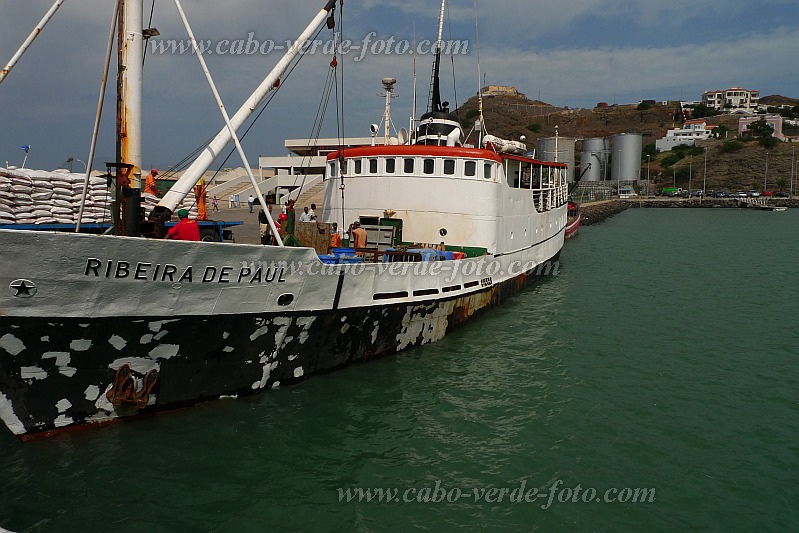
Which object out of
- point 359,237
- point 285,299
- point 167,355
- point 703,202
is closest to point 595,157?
point 703,202

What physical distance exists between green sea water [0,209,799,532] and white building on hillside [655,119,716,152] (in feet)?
467

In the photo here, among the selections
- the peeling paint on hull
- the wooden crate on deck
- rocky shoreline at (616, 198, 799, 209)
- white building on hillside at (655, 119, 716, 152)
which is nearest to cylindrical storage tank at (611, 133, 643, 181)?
rocky shoreline at (616, 198, 799, 209)

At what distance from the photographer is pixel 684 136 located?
139375mm

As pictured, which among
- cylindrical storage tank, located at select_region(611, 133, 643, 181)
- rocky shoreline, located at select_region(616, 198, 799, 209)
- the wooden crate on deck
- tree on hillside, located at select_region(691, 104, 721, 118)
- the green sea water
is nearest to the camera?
the green sea water

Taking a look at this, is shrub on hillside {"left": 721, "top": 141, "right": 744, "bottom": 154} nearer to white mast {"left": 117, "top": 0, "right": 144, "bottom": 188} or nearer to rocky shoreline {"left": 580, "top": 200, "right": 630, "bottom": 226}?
rocky shoreline {"left": 580, "top": 200, "right": 630, "bottom": 226}

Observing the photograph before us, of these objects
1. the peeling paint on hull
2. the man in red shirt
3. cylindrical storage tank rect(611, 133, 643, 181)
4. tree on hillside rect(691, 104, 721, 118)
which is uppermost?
tree on hillside rect(691, 104, 721, 118)

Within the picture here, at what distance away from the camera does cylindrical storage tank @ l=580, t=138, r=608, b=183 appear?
11900 cm

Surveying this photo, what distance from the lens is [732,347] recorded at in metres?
13.6

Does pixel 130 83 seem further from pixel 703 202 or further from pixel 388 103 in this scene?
pixel 703 202

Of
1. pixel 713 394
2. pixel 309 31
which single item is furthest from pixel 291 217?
pixel 713 394

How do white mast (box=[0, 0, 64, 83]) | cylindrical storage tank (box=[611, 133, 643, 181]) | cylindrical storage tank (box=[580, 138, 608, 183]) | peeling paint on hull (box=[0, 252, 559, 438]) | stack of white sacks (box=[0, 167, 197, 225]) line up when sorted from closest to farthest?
peeling paint on hull (box=[0, 252, 559, 438])
white mast (box=[0, 0, 64, 83])
stack of white sacks (box=[0, 167, 197, 225])
cylindrical storage tank (box=[611, 133, 643, 181])
cylindrical storage tank (box=[580, 138, 608, 183])

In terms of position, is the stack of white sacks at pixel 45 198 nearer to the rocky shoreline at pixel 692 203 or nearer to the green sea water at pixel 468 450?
the green sea water at pixel 468 450

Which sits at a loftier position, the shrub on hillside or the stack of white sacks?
the shrub on hillside

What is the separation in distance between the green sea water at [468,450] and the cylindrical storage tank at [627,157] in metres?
113
